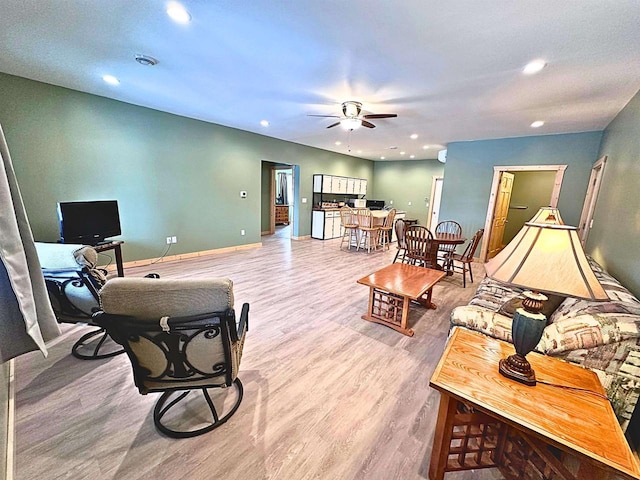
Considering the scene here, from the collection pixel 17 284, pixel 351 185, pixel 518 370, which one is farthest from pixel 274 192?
pixel 518 370

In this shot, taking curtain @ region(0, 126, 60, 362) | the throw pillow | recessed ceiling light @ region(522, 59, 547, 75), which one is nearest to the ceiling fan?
recessed ceiling light @ region(522, 59, 547, 75)

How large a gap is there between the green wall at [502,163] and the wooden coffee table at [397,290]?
137 inches

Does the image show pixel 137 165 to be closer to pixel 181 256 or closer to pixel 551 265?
pixel 181 256

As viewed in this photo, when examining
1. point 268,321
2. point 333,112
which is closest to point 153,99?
point 333,112

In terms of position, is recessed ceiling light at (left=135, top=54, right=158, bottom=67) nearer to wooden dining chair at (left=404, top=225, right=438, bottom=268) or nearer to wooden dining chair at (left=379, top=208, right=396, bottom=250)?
wooden dining chair at (left=404, top=225, right=438, bottom=268)

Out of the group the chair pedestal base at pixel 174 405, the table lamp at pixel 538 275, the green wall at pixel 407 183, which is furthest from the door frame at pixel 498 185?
the chair pedestal base at pixel 174 405

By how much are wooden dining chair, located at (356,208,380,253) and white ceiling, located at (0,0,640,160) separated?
8.84 ft

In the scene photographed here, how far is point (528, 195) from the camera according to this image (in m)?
7.39

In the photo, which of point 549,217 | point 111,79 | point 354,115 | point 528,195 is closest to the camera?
point 111,79

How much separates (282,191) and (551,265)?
33.6 ft

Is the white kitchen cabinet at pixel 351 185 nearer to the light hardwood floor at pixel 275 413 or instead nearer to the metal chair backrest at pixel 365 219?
the metal chair backrest at pixel 365 219

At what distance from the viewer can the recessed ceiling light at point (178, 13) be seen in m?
1.84

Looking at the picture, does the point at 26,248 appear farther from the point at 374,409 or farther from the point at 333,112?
the point at 333,112

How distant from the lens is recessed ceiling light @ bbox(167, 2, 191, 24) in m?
1.84
